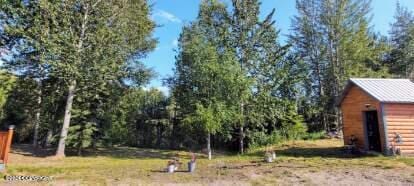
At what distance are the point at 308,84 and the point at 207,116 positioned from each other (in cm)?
1311

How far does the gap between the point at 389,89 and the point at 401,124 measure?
5.51ft

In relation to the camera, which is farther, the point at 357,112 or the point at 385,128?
the point at 357,112

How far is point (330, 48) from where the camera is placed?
23.7 meters

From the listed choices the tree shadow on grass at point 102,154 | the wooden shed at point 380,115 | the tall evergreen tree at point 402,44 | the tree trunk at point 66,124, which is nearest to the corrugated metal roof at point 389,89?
the wooden shed at point 380,115

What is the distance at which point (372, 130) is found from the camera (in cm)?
1438

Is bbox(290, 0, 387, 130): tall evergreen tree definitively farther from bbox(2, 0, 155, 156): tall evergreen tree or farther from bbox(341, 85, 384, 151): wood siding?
bbox(2, 0, 155, 156): tall evergreen tree

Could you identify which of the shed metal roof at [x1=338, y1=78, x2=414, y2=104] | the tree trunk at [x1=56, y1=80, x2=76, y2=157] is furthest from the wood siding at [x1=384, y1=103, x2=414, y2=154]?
the tree trunk at [x1=56, y1=80, x2=76, y2=157]

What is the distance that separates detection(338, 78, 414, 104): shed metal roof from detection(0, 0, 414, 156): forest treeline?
5.13m

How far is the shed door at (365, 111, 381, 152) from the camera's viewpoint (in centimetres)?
1415

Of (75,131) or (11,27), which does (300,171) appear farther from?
(11,27)

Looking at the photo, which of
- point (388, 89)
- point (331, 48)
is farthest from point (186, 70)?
point (331, 48)

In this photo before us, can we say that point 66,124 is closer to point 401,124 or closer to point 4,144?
point 4,144

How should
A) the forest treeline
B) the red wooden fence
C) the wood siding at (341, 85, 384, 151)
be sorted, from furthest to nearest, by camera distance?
the forest treeline → the wood siding at (341, 85, 384, 151) → the red wooden fence

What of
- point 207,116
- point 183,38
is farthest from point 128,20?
point 207,116
